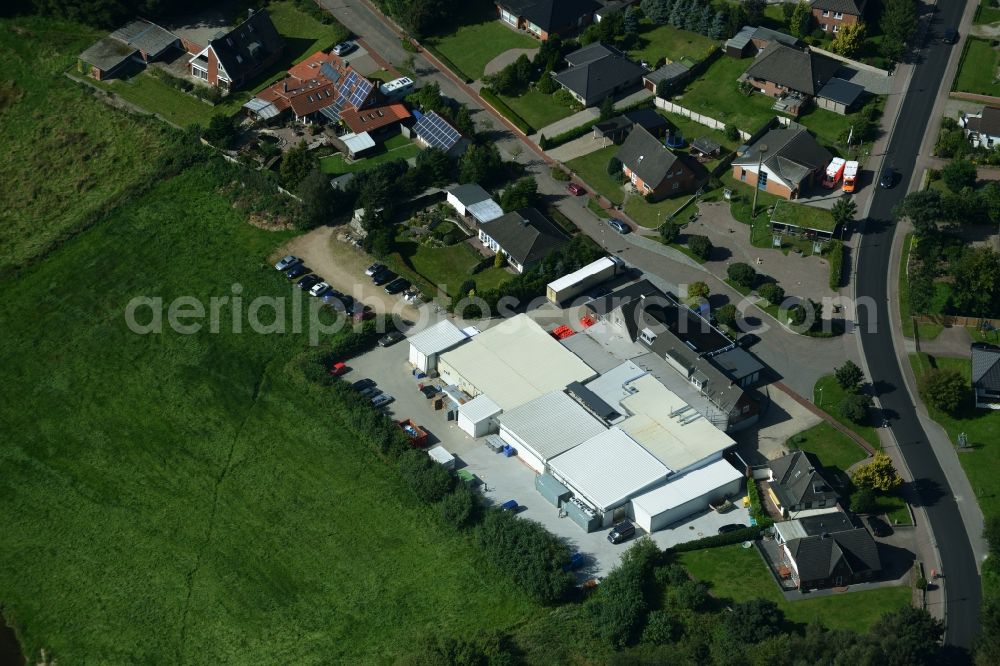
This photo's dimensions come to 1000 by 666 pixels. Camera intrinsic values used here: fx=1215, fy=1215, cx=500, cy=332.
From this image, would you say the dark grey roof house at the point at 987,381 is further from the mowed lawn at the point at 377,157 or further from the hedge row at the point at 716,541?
the mowed lawn at the point at 377,157

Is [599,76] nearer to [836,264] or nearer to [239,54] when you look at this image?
[836,264]

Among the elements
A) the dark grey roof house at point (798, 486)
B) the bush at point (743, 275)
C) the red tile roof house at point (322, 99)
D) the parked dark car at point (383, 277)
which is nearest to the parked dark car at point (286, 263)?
the parked dark car at point (383, 277)

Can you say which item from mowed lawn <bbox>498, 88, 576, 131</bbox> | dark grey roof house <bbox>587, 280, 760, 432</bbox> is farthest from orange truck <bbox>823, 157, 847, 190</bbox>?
mowed lawn <bbox>498, 88, 576, 131</bbox>

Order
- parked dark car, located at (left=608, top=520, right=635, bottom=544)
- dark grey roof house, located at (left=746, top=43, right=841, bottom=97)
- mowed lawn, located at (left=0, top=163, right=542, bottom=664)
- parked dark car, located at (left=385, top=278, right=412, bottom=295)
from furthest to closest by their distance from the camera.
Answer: dark grey roof house, located at (left=746, top=43, right=841, bottom=97) < parked dark car, located at (left=385, top=278, right=412, bottom=295) < parked dark car, located at (left=608, top=520, right=635, bottom=544) < mowed lawn, located at (left=0, top=163, right=542, bottom=664)

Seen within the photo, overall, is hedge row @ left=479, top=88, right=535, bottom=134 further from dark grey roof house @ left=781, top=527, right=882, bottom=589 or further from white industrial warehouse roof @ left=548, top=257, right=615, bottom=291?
dark grey roof house @ left=781, top=527, right=882, bottom=589

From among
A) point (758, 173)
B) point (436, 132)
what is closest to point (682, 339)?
point (758, 173)

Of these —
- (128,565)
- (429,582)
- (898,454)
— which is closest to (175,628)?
(128,565)

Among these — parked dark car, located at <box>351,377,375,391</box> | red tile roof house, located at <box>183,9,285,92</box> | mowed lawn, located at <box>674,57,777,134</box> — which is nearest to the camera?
parked dark car, located at <box>351,377,375,391</box>

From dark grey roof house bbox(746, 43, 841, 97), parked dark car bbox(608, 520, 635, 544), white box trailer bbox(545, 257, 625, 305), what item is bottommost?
parked dark car bbox(608, 520, 635, 544)
